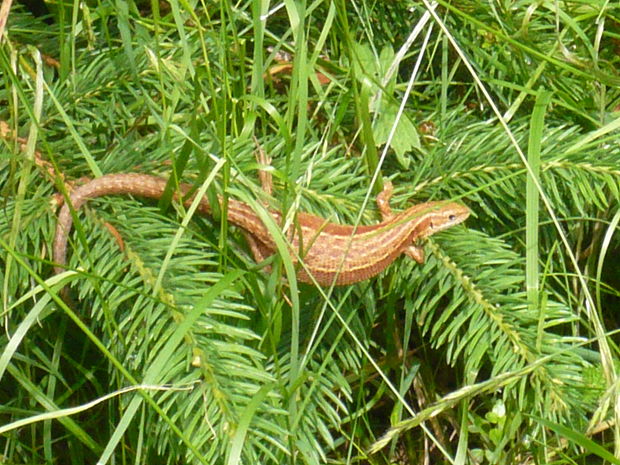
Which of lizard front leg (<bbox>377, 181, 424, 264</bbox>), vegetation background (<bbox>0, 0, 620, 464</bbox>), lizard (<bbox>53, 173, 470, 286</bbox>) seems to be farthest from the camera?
lizard front leg (<bbox>377, 181, 424, 264</bbox>)

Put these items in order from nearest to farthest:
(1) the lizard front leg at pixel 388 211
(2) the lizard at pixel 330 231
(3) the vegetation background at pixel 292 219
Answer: (3) the vegetation background at pixel 292 219
(2) the lizard at pixel 330 231
(1) the lizard front leg at pixel 388 211

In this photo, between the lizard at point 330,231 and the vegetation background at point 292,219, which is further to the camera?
the lizard at point 330,231

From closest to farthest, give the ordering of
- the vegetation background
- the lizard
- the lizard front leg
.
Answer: the vegetation background
the lizard
the lizard front leg

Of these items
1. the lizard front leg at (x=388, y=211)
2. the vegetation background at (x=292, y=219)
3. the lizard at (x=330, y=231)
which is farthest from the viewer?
the lizard front leg at (x=388, y=211)

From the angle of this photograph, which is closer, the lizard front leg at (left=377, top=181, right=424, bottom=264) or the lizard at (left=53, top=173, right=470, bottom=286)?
the lizard at (left=53, top=173, right=470, bottom=286)

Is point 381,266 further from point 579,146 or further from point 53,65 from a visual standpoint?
point 53,65

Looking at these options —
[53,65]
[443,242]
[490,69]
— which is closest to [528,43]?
[490,69]

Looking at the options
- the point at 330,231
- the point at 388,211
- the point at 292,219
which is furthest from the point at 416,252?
the point at 292,219
